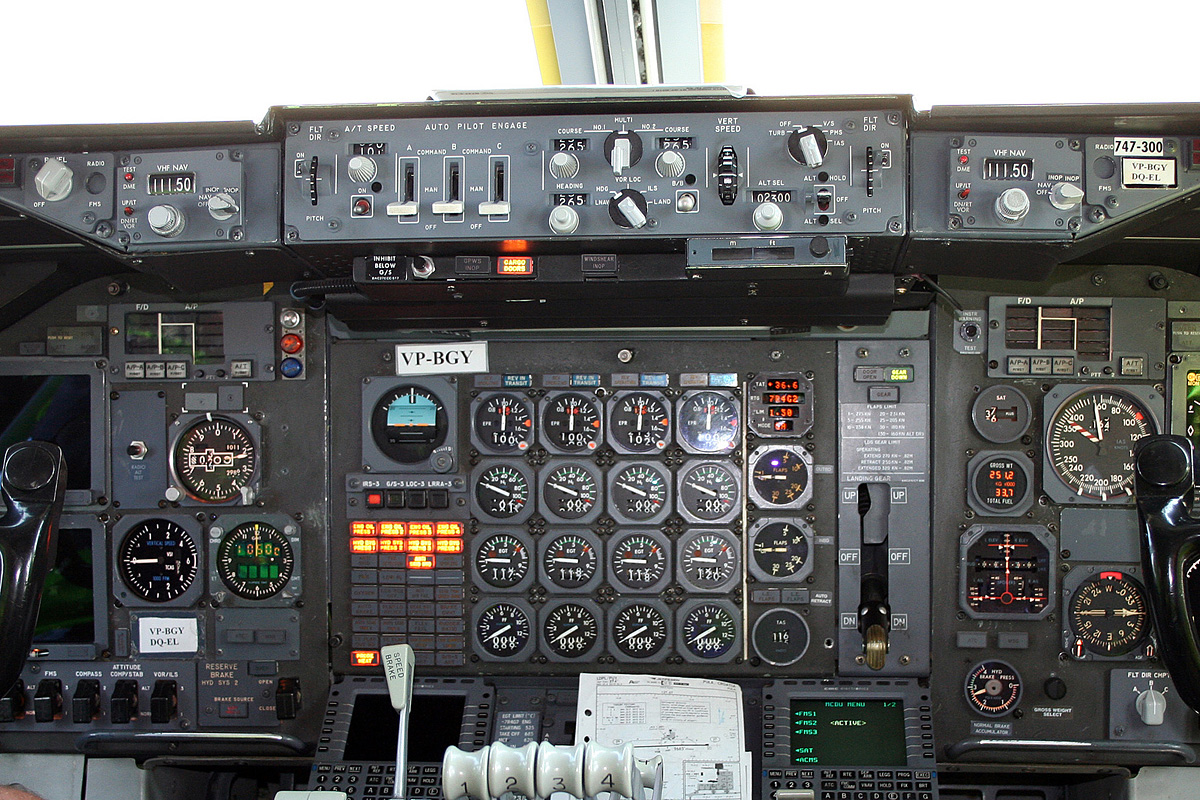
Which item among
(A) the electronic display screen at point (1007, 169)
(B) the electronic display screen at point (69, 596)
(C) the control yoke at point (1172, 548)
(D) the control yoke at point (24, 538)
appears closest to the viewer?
(C) the control yoke at point (1172, 548)

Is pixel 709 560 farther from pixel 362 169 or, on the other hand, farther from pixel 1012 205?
pixel 362 169

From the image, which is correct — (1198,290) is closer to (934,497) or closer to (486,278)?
(934,497)

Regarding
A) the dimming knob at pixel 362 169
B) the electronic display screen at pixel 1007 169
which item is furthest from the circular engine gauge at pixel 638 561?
the electronic display screen at pixel 1007 169

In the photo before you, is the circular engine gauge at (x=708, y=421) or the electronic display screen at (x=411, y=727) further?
the circular engine gauge at (x=708, y=421)

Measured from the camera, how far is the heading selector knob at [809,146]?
281cm

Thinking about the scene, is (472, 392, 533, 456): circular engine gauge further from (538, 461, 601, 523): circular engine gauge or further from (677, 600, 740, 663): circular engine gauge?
(677, 600, 740, 663): circular engine gauge

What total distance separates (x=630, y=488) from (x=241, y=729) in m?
1.77

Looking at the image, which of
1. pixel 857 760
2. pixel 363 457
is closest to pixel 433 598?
pixel 363 457

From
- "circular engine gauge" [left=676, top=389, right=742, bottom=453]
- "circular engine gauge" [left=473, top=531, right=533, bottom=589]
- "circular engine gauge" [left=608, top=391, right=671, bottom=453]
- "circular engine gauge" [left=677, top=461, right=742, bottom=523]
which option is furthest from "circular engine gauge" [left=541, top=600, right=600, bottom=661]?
"circular engine gauge" [left=676, top=389, right=742, bottom=453]

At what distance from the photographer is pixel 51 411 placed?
3.70m

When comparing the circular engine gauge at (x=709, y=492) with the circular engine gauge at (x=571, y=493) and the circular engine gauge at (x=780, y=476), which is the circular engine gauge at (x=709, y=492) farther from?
the circular engine gauge at (x=571, y=493)

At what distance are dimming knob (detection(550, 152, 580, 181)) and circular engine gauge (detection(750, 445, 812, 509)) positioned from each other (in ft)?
4.31

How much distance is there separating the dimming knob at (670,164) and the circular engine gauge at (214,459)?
1.93 meters

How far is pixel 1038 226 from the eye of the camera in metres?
2.85
